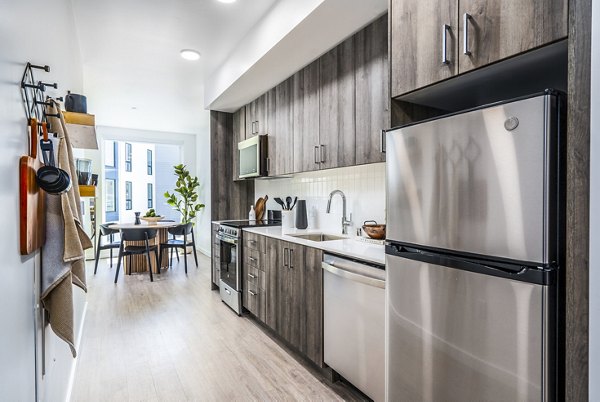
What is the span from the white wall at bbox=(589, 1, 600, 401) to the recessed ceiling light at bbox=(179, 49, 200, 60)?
10.6ft

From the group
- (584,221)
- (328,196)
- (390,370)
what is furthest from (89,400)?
(584,221)

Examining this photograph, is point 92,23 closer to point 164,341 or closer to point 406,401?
point 164,341

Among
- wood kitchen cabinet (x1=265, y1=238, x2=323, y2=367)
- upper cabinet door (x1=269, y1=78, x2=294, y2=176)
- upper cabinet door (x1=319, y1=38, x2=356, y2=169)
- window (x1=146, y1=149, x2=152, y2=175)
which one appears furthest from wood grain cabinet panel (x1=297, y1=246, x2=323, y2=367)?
window (x1=146, y1=149, x2=152, y2=175)

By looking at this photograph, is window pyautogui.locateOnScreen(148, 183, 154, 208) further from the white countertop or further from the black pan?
the black pan

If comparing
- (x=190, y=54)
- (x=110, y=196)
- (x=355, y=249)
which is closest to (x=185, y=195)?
→ (x=110, y=196)

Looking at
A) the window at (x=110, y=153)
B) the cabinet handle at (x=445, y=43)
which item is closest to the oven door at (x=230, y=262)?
the cabinet handle at (x=445, y=43)

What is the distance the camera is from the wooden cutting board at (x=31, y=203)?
104 cm

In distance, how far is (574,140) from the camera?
2.95ft

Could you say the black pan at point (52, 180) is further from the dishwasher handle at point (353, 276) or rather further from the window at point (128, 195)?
the window at point (128, 195)

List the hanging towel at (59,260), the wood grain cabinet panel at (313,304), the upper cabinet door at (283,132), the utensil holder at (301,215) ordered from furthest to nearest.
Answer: the utensil holder at (301,215)
the upper cabinet door at (283,132)
the wood grain cabinet panel at (313,304)
the hanging towel at (59,260)

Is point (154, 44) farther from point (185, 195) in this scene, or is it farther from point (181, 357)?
point (185, 195)

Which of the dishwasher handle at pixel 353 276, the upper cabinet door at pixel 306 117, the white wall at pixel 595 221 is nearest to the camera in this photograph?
the white wall at pixel 595 221

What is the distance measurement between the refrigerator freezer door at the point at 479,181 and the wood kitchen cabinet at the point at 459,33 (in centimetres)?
21

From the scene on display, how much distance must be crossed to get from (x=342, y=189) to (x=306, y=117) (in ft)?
2.35
